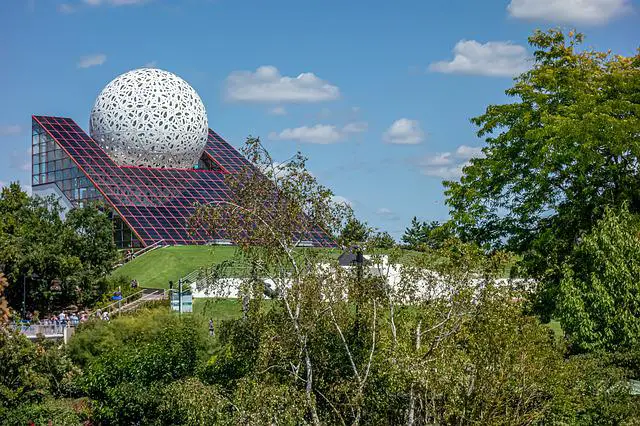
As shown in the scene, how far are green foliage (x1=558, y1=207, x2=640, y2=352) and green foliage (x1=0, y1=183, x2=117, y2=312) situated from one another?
18.5 m

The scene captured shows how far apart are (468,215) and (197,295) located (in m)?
13.0

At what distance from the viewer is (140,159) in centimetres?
5412

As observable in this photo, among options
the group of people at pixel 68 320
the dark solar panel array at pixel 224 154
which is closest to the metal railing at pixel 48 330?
the group of people at pixel 68 320

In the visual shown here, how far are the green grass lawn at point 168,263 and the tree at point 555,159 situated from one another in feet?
51.5

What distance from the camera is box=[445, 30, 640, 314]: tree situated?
2212 cm

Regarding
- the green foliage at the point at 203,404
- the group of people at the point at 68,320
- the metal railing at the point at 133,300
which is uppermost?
the metal railing at the point at 133,300

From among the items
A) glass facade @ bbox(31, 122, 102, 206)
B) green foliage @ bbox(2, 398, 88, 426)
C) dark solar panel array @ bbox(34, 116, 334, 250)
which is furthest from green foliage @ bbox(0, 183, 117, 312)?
glass facade @ bbox(31, 122, 102, 206)

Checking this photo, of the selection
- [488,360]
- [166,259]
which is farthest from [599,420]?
[166,259]

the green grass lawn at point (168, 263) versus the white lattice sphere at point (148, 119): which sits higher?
the white lattice sphere at point (148, 119)

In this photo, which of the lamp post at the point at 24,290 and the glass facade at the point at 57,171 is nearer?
the lamp post at the point at 24,290

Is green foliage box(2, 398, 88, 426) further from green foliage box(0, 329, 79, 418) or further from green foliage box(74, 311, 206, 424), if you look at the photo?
green foliage box(74, 311, 206, 424)

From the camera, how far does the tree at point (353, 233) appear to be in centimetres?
1369

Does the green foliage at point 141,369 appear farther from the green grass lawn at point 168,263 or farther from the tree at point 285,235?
the green grass lawn at point 168,263

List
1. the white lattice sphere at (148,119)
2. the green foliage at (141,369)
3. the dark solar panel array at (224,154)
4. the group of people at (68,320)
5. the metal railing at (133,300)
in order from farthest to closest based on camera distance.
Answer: the dark solar panel array at (224,154) < the white lattice sphere at (148,119) < the metal railing at (133,300) < the group of people at (68,320) < the green foliage at (141,369)
